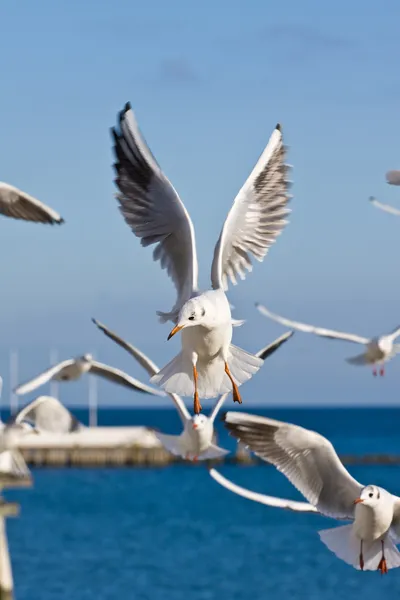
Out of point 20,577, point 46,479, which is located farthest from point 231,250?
point 46,479

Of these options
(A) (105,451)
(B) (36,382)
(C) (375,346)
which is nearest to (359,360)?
(C) (375,346)

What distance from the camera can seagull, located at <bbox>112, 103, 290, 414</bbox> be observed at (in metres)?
12.7

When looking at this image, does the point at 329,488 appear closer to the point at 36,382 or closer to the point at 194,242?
the point at 194,242

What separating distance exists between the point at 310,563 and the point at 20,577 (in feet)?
29.6

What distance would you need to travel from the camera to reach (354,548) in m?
14.2

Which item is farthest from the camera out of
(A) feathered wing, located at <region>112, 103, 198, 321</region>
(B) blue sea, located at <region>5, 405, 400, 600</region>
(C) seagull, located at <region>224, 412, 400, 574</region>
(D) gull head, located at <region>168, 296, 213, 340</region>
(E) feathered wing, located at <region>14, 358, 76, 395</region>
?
(B) blue sea, located at <region>5, 405, 400, 600</region>

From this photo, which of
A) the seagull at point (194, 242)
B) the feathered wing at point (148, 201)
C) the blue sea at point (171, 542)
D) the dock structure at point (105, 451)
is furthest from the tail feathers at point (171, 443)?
the dock structure at point (105, 451)

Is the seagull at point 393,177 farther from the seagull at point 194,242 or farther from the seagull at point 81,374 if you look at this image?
the seagull at point 81,374

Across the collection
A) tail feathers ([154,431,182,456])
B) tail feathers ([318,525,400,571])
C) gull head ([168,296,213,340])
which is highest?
gull head ([168,296,213,340])

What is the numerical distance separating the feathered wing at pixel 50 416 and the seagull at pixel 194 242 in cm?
658

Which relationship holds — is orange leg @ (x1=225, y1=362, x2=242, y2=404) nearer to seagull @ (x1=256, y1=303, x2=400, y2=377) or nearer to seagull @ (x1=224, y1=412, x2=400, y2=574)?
seagull @ (x1=224, y1=412, x2=400, y2=574)

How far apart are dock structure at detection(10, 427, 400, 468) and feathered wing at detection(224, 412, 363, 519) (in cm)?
6532

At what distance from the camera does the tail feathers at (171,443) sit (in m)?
17.9

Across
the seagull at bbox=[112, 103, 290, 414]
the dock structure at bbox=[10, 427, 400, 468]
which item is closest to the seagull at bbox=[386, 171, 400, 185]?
the seagull at bbox=[112, 103, 290, 414]
